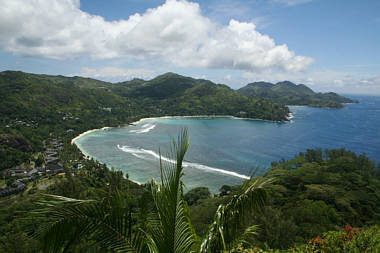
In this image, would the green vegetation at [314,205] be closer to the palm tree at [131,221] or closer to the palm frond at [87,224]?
the palm tree at [131,221]

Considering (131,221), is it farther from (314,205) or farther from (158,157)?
(158,157)

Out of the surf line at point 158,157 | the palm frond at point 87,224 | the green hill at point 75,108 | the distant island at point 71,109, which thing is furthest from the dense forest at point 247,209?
the green hill at point 75,108

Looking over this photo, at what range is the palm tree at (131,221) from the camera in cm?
232

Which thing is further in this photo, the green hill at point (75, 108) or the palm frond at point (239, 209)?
the green hill at point (75, 108)

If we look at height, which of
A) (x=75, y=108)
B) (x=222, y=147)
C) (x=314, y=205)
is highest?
(x=75, y=108)

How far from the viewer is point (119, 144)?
64.1m

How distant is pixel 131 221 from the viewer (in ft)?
8.82

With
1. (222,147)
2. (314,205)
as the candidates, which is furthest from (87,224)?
(222,147)

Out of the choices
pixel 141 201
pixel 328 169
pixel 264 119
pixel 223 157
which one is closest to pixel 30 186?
pixel 223 157

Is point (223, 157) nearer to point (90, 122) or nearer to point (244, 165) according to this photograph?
point (244, 165)

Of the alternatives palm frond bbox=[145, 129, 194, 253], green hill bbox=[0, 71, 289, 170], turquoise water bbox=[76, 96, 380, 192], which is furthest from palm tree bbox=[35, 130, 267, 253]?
green hill bbox=[0, 71, 289, 170]

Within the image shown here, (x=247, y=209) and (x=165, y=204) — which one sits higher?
(x=165, y=204)

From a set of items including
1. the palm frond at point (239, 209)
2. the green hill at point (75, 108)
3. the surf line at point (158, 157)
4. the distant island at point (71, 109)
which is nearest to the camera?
the palm frond at point (239, 209)

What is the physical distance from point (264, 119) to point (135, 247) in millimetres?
118472
